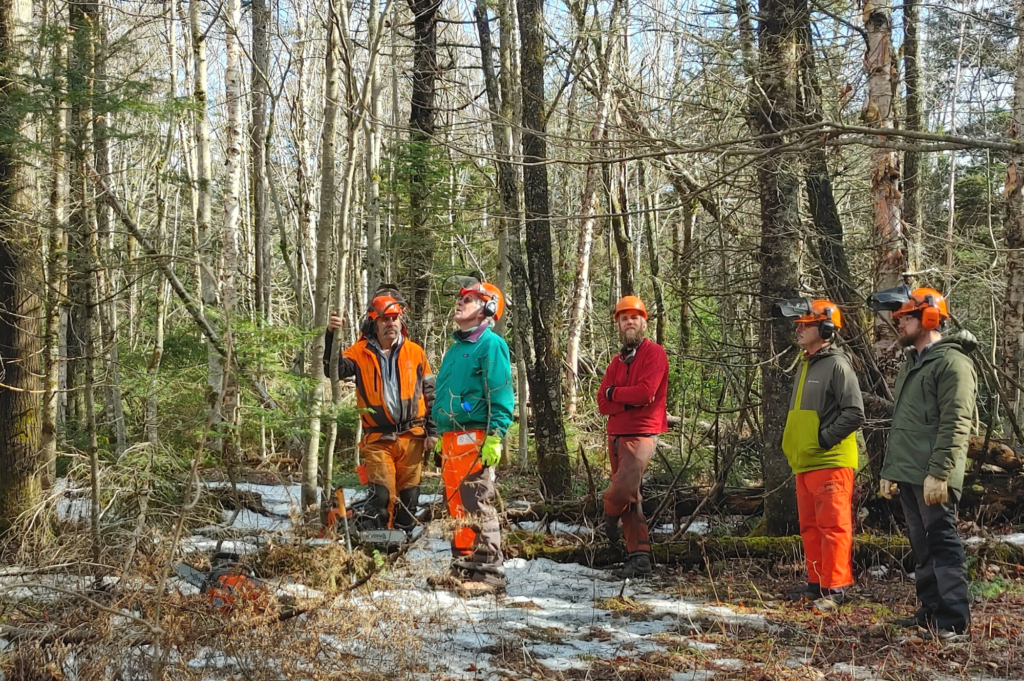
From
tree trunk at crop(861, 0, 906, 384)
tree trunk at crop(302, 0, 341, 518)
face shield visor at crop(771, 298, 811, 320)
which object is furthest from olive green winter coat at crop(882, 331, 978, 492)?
tree trunk at crop(302, 0, 341, 518)

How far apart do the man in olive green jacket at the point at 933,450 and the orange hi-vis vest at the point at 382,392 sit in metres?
3.57

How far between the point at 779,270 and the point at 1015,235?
14.0ft

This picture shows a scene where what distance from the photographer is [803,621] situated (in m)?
5.09

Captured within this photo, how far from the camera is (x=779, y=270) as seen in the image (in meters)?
6.85

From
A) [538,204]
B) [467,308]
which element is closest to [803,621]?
[467,308]

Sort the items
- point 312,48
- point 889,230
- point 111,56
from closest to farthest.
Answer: point 111,56, point 889,230, point 312,48

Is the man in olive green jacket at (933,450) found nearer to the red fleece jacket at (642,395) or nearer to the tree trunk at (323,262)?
the red fleece jacket at (642,395)

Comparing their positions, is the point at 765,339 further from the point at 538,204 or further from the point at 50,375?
the point at 50,375

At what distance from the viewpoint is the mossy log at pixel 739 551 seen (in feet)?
20.1

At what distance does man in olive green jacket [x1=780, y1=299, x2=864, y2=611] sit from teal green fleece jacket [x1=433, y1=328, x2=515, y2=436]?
206 cm

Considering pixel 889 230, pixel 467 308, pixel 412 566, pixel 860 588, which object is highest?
pixel 889 230

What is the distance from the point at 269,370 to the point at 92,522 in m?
1.48

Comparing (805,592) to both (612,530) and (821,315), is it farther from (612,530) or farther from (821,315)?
(821,315)

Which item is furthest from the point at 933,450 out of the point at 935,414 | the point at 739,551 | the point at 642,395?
the point at 642,395
